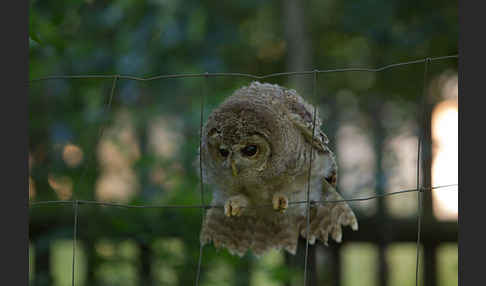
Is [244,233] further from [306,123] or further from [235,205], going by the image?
[306,123]

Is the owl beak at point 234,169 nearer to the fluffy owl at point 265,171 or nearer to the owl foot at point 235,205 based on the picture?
the fluffy owl at point 265,171

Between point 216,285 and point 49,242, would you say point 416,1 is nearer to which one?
point 216,285

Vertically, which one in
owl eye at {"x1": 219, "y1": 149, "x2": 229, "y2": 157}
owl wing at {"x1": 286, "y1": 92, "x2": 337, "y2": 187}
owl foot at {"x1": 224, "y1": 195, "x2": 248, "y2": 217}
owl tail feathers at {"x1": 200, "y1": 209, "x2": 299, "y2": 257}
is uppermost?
owl wing at {"x1": 286, "y1": 92, "x2": 337, "y2": 187}

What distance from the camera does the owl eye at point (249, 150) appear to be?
5.84ft

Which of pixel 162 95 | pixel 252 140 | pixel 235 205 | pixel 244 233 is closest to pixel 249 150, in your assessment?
pixel 252 140

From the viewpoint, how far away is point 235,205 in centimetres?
187

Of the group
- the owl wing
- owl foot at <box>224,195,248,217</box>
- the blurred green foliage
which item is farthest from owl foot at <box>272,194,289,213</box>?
the blurred green foliage

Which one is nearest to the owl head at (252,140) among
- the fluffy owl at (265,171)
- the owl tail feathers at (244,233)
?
the fluffy owl at (265,171)

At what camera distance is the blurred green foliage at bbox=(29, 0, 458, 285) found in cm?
330

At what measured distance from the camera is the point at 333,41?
4789mm

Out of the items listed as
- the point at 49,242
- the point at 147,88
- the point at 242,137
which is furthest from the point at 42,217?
the point at 242,137

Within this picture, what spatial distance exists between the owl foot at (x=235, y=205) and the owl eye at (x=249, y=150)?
200 millimetres

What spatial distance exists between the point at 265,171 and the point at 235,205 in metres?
0.17

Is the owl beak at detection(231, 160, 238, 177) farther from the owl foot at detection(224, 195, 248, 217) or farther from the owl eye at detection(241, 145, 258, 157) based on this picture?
the owl foot at detection(224, 195, 248, 217)
